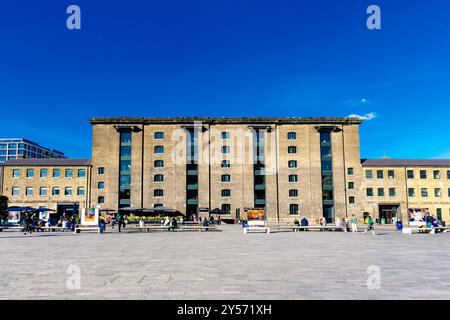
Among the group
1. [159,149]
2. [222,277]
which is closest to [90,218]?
[222,277]

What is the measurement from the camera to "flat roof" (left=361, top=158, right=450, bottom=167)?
2213 inches

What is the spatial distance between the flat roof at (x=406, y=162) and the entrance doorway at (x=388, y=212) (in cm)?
634

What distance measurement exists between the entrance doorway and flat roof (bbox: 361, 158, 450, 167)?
6.34 m

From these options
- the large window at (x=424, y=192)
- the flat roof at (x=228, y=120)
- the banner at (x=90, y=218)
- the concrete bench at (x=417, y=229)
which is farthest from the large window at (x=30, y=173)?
the large window at (x=424, y=192)

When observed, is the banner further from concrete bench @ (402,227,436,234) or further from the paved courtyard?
concrete bench @ (402,227,436,234)

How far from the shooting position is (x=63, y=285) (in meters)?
7.29

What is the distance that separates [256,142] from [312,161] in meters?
9.11

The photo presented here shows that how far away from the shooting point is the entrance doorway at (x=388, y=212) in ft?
182

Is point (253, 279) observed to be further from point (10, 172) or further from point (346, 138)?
point (10, 172)

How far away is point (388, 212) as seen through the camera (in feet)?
184

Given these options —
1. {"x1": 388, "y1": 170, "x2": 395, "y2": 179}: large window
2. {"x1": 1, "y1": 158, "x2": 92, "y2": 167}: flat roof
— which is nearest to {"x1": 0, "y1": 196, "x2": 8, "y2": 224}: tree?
{"x1": 1, "y1": 158, "x2": 92, "y2": 167}: flat roof

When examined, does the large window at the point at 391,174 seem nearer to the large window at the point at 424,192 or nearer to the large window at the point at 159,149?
the large window at the point at 424,192

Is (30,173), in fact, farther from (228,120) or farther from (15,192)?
(228,120)

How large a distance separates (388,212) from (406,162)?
828 cm
